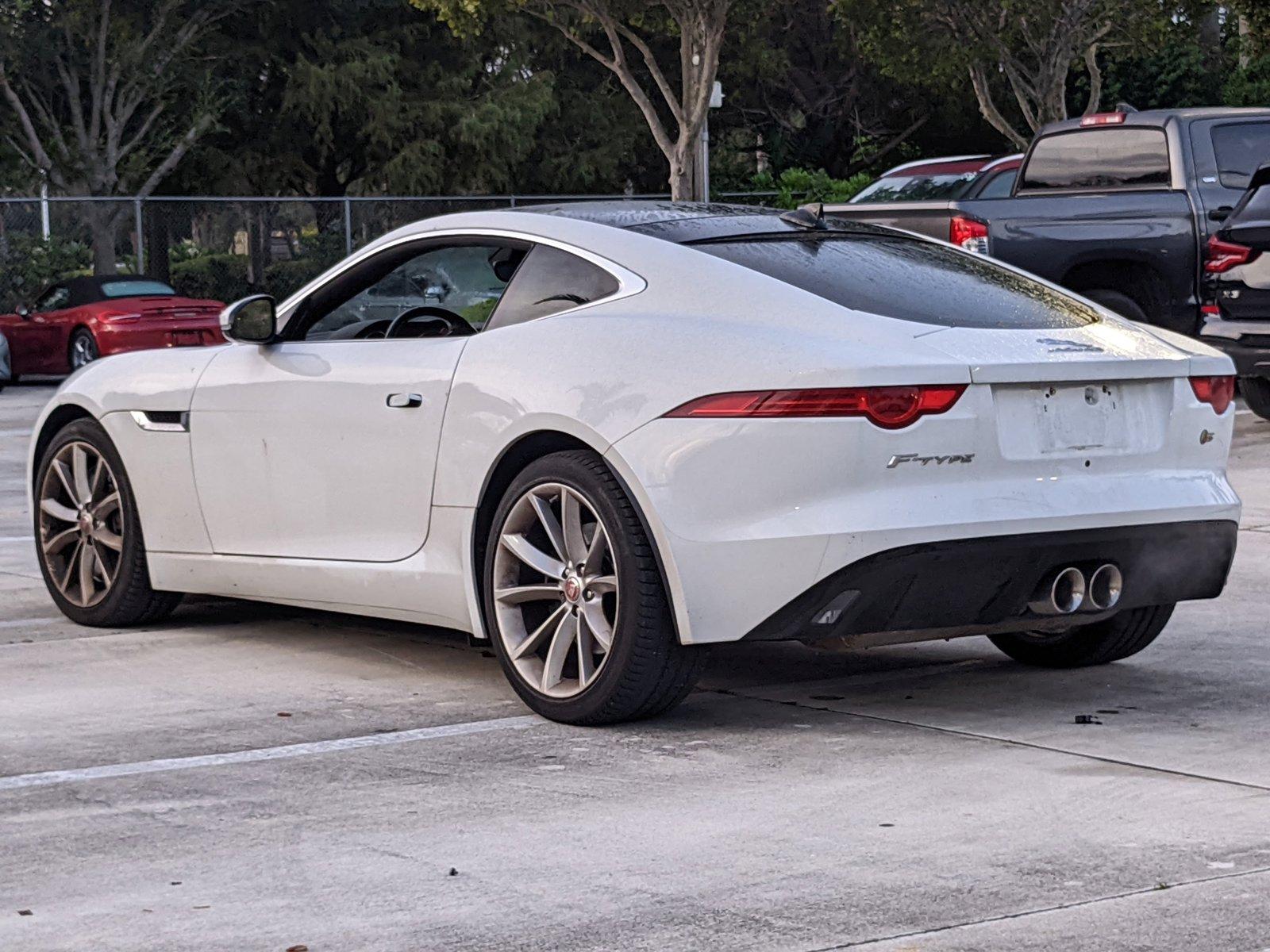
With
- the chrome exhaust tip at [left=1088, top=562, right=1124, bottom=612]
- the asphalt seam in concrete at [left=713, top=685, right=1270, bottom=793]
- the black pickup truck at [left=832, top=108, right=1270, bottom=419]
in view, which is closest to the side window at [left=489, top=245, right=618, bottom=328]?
the asphalt seam in concrete at [left=713, top=685, right=1270, bottom=793]

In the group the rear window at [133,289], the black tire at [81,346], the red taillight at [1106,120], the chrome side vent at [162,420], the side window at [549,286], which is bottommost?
the black tire at [81,346]

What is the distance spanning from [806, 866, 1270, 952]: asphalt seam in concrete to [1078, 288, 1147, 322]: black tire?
34.5 feet

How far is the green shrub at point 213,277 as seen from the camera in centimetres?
2995

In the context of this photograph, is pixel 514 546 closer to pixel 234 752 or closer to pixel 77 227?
pixel 234 752

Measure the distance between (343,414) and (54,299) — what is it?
19.1 meters

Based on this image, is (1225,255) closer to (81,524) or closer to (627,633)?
(81,524)

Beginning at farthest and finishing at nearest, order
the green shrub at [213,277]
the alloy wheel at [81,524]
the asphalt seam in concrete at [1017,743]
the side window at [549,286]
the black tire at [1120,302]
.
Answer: the green shrub at [213,277], the black tire at [1120,302], the alloy wheel at [81,524], the side window at [549,286], the asphalt seam in concrete at [1017,743]

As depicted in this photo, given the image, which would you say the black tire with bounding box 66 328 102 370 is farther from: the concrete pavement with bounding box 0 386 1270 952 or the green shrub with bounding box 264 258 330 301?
the concrete pavement with bounding box 0 386 1270 952

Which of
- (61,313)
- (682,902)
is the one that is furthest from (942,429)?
(61,313)

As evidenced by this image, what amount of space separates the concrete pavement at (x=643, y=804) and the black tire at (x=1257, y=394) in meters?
7.00

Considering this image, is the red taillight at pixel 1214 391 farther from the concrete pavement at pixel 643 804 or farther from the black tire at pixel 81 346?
the black tire at pixel 81 346

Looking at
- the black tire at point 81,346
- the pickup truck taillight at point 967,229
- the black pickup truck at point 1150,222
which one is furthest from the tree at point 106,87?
the pickup truck taillight at point 967,229

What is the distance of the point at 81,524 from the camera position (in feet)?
24.9

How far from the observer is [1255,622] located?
7.39 meters
